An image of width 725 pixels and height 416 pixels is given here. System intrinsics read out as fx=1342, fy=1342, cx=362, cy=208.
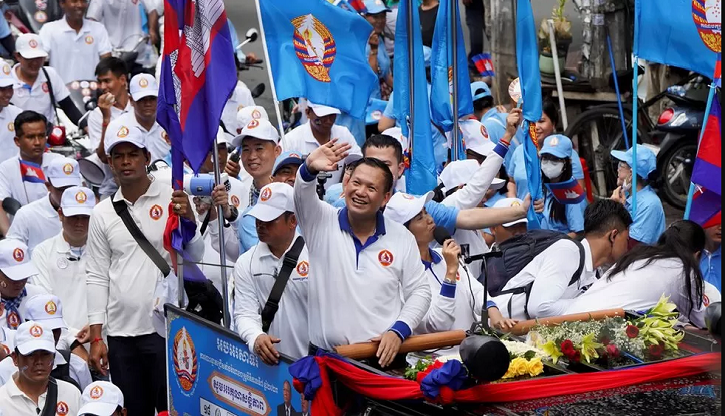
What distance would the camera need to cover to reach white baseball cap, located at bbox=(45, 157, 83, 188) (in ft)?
35.2

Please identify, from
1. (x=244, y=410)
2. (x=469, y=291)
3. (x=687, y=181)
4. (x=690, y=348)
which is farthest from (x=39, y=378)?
(x=687, y=181)

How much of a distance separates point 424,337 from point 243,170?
3.95m

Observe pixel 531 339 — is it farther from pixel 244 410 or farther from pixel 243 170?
pixel 243 170

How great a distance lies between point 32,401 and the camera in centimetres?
849

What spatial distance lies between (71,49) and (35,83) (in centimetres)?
185

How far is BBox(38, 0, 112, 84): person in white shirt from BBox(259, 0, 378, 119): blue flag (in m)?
5.63

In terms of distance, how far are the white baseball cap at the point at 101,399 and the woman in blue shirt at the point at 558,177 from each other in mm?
3787

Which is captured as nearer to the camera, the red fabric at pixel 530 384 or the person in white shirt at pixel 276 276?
the red fabric at pixel 530 384

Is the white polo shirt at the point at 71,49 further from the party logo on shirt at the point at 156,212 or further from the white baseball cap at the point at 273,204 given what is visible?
the white baseball cap at the point at 273,204

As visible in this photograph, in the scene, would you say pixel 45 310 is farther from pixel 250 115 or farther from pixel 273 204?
pixel 250 115

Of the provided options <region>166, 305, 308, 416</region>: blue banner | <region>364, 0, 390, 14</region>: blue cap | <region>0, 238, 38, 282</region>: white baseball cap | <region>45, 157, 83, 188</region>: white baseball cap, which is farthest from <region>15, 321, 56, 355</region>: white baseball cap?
<region>364, 0, 390, 14</region>: blue cap

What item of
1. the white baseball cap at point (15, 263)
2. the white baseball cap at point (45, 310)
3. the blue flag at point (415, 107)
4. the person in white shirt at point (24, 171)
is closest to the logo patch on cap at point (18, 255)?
the white baseball cap at point (15, 263)

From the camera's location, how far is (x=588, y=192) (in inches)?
494

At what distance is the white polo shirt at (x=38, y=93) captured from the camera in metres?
14.0
